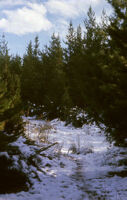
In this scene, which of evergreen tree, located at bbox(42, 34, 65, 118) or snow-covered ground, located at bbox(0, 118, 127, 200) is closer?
snow-covered ground, located at bbox(0, 118, 127, 200)

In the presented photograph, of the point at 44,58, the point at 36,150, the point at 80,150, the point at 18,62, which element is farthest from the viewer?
the point at 18,62

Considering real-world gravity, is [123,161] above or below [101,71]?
below

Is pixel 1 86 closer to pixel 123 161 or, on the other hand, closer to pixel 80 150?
pixel 123 161

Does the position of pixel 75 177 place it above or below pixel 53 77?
below

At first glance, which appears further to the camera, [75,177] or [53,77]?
[53,77]

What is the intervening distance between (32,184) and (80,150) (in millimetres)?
5418

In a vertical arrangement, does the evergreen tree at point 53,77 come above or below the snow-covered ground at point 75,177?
above

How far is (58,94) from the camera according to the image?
1923cm

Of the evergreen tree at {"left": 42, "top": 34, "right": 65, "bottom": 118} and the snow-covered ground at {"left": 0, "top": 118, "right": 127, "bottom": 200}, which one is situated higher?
the evergreen tree at {"left": 42, "top": 34, "right": 65, "bottom": 118}

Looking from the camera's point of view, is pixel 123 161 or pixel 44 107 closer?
pixel 123 161

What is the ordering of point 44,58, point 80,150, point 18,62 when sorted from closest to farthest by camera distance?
1. point 80,150
2. point 44,58
3. point 18,62

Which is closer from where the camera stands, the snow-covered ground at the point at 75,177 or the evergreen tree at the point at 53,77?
the snow-covered ground at the point at 75,177

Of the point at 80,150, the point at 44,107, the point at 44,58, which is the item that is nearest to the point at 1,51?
the point at 44,58

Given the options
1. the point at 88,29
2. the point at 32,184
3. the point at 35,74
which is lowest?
the point at 32,184
